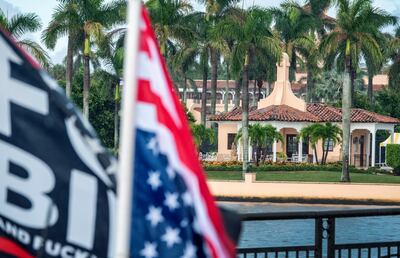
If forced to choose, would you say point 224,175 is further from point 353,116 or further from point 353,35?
point 353,116

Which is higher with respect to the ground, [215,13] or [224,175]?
[215,13]

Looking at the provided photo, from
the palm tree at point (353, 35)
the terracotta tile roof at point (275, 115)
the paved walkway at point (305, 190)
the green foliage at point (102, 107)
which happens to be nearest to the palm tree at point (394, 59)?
the terracotta tile roof at point (275, 115)

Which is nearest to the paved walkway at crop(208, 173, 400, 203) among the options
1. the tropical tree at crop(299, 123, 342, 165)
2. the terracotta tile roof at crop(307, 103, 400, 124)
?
the tropical tree at crop(299, 123, 342, 165)

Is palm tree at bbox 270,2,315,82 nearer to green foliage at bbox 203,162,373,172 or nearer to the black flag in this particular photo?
green foliage at bbox 203,162,373,172

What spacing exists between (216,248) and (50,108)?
0.62 meters

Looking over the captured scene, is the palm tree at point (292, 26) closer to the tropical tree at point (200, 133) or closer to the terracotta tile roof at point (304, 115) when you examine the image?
the terracotta tile roof at point (304, 115)

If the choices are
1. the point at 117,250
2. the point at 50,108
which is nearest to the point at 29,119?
the point at 50,108

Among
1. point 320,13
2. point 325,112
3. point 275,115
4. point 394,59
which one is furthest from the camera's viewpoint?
point 320,13

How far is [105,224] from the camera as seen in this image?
2.89 metres

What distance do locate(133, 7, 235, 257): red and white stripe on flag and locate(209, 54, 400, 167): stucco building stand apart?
2307 inches

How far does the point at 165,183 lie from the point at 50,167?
347 millimetres

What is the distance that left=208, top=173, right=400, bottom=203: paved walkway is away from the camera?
47.9m

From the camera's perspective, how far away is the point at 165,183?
9.18 ft

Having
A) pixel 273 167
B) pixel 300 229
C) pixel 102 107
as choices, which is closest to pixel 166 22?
pixel 273 167
